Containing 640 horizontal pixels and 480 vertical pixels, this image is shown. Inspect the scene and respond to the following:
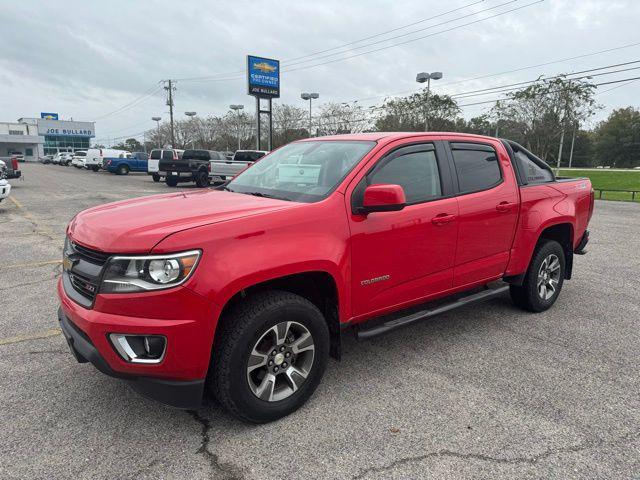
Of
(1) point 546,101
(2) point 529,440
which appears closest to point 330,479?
(2) point 529,440

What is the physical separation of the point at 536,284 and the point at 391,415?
2557 mm

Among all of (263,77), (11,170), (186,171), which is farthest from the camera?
(263,77)

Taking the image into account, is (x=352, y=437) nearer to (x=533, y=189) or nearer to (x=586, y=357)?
(x=586, y=357)

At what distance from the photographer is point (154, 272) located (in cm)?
238

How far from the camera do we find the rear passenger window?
3.88 m

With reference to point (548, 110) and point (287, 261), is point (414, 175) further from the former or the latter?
point (548, 110)

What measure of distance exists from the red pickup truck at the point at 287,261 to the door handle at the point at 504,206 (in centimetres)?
2

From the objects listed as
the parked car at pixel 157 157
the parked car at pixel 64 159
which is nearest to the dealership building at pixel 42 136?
the parked car at pixel 64 159

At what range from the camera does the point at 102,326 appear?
94.2 inches

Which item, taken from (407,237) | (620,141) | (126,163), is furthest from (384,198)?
(620,141)

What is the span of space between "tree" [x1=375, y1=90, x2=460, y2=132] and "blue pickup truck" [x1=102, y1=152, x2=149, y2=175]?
19.8 meters

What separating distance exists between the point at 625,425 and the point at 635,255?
593 centimetres

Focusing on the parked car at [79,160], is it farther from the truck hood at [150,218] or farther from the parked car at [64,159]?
the truck hood at [150,218]

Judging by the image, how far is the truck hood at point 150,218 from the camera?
8.00 ft
